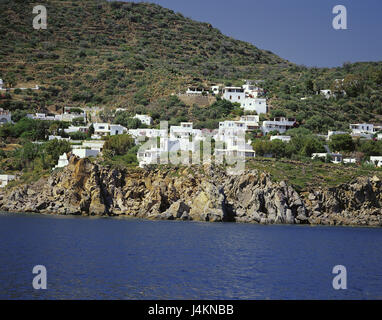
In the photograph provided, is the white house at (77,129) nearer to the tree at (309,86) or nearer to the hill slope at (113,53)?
the hill slope at (113,53)

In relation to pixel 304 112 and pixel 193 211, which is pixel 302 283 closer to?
pixel 193 211

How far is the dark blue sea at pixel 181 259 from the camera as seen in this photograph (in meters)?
23.7

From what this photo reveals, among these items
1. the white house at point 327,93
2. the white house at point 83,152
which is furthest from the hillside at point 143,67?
the white house at point 83,152

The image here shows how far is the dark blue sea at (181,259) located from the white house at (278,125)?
29.8m

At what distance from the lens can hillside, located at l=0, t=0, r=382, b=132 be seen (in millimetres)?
89750

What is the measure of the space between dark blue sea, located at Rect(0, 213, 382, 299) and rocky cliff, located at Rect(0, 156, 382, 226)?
10.2ft

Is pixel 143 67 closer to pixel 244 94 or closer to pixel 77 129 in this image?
pixel 244 94

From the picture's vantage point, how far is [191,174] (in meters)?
53.5

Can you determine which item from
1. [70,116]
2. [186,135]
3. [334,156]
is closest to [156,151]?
[186,135]

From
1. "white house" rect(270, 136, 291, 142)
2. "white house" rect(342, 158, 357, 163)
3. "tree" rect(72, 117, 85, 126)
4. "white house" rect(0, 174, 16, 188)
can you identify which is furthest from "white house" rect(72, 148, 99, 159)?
"white house" rect(342, 158, 357, 163)

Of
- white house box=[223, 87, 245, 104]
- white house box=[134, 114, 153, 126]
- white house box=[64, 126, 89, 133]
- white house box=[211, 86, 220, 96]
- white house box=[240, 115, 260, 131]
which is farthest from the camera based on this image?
white house box=[211, 86, 220, 96]

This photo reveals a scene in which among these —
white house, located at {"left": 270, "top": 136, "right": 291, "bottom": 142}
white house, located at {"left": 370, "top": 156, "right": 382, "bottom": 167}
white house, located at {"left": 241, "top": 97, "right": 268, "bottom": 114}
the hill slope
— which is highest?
the hill slope

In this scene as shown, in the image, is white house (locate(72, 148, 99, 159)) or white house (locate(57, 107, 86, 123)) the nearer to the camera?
white house (locate(72, 148, 99, 159))

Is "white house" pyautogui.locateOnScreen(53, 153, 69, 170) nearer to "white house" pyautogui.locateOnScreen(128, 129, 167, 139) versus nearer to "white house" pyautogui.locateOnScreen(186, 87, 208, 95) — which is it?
"white house" pyautogui.locateOnScreen(128, 129, 167, 139)
